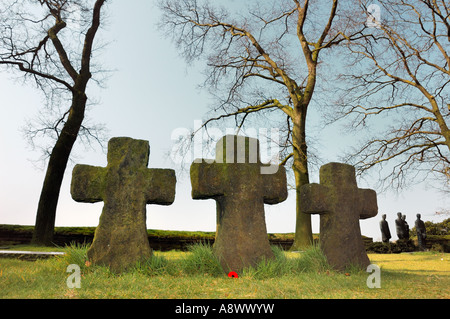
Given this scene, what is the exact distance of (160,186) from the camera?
4887 millimetres

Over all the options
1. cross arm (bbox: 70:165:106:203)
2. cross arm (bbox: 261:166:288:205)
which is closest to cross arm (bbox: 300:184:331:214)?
cross arm (bbox: 261:166:288:205)

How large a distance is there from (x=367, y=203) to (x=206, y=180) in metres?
3.01

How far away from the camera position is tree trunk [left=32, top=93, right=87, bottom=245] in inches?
398

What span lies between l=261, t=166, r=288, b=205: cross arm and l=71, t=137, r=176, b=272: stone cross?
4.61ft

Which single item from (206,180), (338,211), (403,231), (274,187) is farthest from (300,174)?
(403,231)

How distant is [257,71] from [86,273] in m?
11.5

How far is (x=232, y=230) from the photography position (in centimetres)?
486

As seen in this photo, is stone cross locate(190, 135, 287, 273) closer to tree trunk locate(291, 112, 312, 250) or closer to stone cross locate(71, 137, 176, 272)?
stone cross locate(71, 137, 176, 272)

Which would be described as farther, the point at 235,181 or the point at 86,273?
the point at 235,181

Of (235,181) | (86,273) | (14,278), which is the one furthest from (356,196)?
(14,278)

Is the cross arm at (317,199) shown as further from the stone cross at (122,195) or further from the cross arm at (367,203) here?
the stone cross at (122,195)
